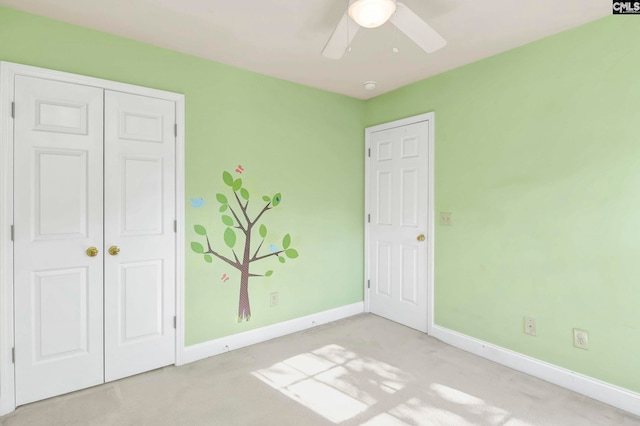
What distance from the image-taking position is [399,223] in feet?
11.3

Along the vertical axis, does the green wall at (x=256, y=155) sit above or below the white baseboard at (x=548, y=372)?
above

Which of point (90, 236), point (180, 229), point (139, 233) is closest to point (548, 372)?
point (180, 229)

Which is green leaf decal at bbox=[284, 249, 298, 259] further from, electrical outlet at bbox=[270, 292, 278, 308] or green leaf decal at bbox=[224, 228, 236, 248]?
green leaf decal at bbox=[224, 228, 236, 248]

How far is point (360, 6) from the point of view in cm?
137

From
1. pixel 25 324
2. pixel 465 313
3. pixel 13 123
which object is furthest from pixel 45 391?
pixel 465 313

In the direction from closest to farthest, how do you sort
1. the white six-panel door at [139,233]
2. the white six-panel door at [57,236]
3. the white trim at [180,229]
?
the white six-panel door at [57,236], the white six-panel door at [139,233], the white trim at [180,229]

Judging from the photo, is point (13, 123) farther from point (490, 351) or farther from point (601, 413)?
point (601, 413)

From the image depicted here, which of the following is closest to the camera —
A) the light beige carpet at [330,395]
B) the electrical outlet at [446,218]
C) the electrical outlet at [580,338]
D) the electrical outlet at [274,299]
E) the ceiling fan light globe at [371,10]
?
the ceiling fan light globe at [371,10]

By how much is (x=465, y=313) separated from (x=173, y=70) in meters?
3.14

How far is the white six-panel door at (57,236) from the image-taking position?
205 cm

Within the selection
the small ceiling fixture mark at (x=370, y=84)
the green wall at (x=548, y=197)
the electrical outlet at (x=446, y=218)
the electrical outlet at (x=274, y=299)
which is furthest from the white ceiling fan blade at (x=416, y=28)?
the electrical outlet at (x=274, y=299)

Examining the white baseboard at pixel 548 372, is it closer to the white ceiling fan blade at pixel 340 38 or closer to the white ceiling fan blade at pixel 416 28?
the white ceiling fan blade at pixel 416 28

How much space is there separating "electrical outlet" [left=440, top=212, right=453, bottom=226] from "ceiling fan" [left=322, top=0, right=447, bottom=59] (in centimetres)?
165

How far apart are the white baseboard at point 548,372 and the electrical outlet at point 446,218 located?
96cm
